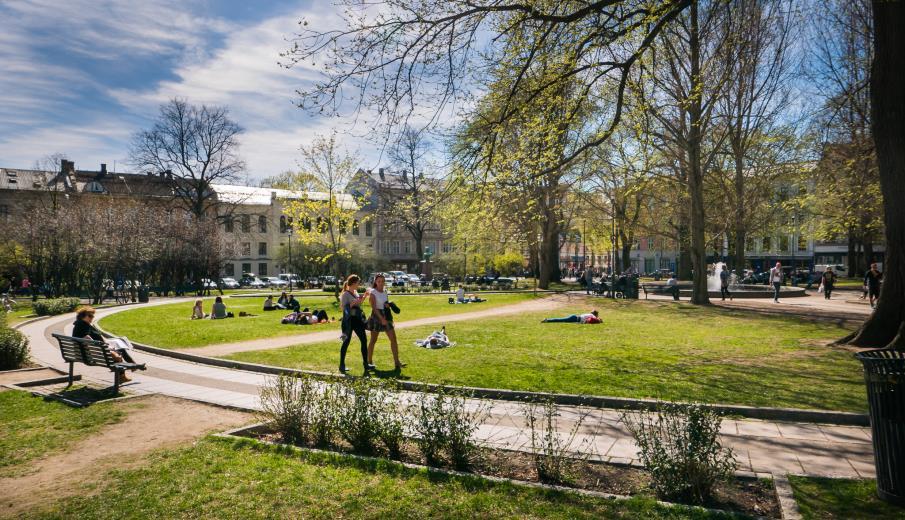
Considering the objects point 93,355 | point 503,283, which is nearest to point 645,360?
point 93,355

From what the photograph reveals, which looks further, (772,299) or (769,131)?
(769,131)

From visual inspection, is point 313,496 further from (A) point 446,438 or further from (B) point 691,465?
(B) point 691,465

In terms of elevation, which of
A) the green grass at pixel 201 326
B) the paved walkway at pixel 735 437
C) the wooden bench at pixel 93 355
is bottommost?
the paved walkway at pixel 735 437

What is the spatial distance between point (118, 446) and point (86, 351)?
381cm

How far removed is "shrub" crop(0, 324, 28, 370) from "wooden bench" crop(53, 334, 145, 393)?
247cm

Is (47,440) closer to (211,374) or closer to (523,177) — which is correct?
(211,374)

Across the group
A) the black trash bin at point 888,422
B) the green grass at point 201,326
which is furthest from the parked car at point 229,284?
the black trash bin at point 888,422

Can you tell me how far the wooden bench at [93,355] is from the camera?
9.30 m

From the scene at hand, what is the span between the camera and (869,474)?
5.50 metres

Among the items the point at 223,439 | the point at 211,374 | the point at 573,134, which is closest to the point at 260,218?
the point at 573,134

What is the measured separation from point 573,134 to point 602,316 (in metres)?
8.64

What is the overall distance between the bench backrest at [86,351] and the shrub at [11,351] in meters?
2.47

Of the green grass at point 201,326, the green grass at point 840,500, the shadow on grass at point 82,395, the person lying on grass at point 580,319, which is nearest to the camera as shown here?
the green grass at point 840,500

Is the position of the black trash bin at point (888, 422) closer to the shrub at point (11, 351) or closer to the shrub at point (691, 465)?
the shrub at point (691, 465)
